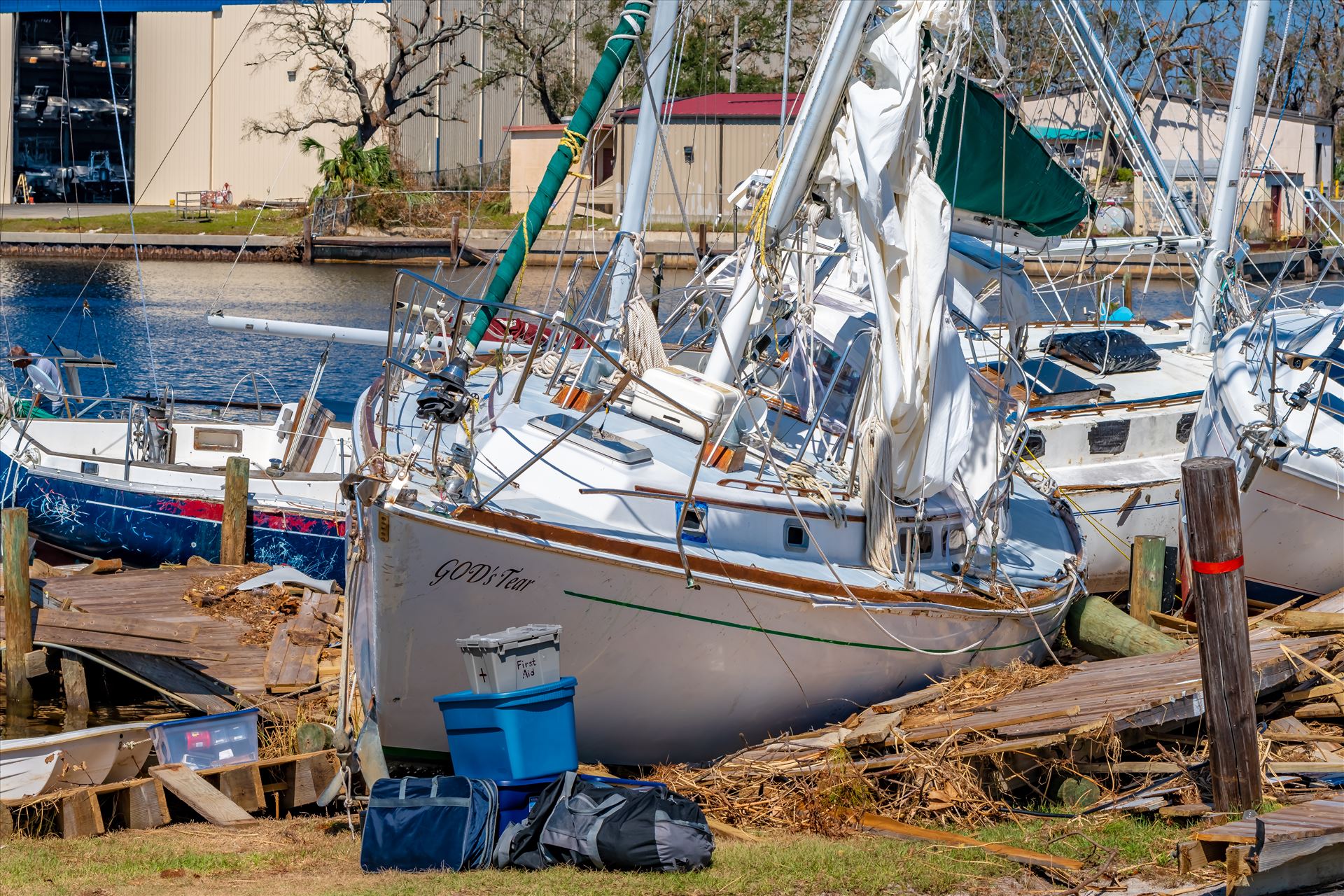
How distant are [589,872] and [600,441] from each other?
3.55 meters

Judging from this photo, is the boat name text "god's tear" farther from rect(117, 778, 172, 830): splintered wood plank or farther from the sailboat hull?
rect(117, 778, 172, 830): splintered wood plank

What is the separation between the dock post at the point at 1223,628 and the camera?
785 cm

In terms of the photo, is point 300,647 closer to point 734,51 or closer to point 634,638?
point 634,638

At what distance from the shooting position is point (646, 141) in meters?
13.1

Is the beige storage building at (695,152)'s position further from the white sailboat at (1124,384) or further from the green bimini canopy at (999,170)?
the green bimini canopy at (999,170)

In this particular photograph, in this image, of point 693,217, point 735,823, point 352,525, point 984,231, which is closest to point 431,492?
point 352,525

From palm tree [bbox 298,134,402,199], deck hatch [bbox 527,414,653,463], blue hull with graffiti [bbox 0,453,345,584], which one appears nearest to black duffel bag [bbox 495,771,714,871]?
deck hatch [bbox 527,414,653,463]

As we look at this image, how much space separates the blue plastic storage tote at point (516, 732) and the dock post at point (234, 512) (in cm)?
819

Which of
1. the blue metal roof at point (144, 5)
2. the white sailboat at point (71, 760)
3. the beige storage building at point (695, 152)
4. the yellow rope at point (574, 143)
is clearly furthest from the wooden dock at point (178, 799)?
the blue metal roof at point (144, 5)

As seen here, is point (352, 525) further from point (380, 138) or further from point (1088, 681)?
point (380, 138)

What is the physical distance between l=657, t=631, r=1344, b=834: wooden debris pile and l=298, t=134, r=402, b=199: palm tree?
46.7 m

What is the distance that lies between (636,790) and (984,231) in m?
6.87

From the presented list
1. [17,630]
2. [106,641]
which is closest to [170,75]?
[17,630]

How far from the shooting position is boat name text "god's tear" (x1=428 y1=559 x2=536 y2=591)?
28.8 feet
